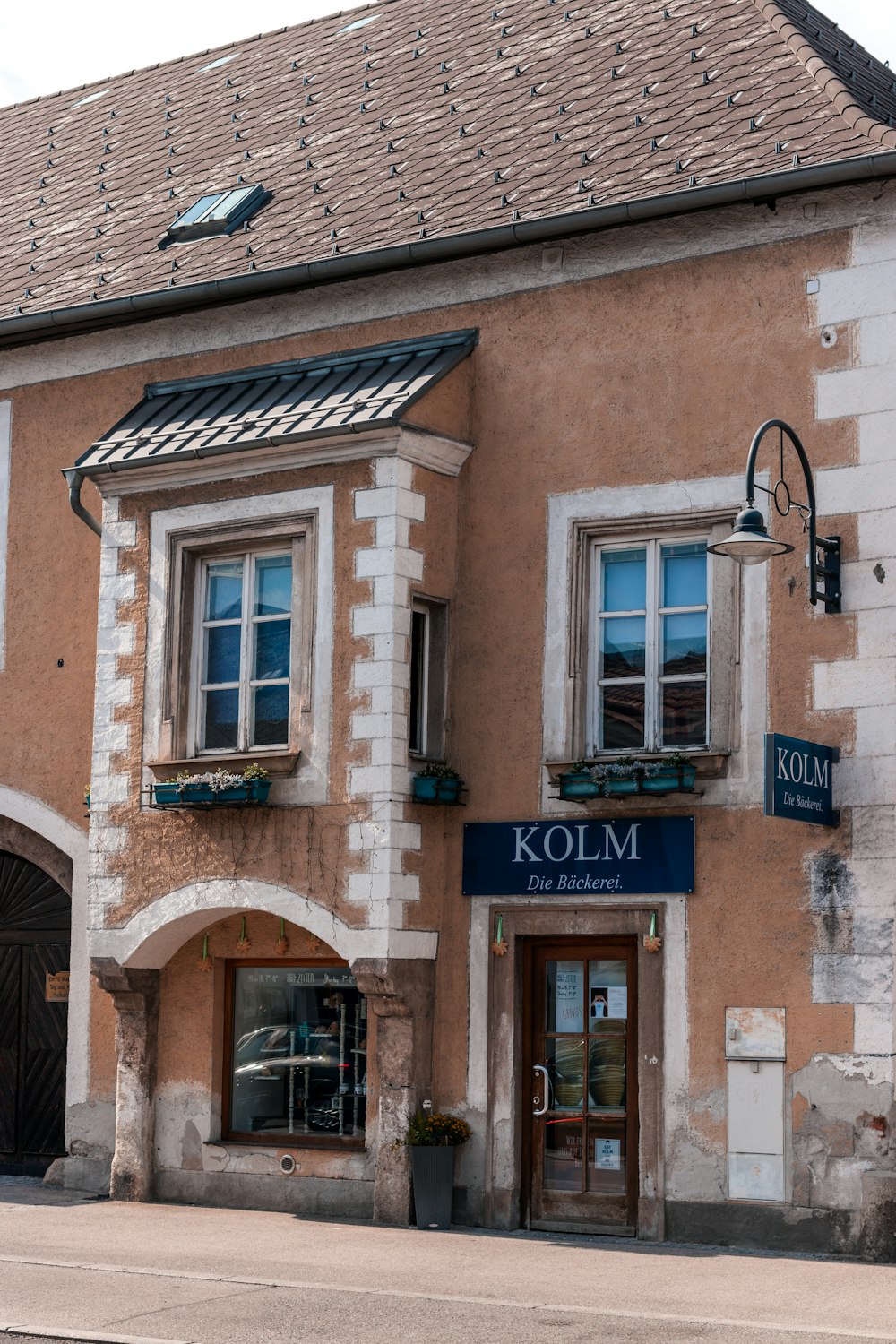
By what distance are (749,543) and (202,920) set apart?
5.13m

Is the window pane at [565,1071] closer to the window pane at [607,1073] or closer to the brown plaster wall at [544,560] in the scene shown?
the window pane at [607,1073]

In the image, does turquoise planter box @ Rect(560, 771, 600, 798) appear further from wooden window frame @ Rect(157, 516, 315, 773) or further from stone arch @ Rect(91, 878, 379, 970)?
wooden window frame @ Rect(157, 516, 315, 773)

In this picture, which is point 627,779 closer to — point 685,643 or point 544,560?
point 685,643

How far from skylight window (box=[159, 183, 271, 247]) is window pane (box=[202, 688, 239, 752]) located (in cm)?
392

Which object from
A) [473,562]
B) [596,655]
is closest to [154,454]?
[473,562]

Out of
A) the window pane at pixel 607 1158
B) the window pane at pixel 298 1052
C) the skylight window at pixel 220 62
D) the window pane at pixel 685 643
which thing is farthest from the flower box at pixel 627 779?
the skylight window at pixel 220 62

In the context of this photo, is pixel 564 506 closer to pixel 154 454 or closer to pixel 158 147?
pixel 154 454

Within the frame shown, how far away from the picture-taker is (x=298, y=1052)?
14.1 meters

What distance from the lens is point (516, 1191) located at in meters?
12.9

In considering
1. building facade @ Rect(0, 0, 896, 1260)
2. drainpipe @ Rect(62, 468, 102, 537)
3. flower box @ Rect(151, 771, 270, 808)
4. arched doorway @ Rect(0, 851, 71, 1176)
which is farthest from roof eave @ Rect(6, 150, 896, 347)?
arched doorway @ Rect(0, 851, 71, 1176)

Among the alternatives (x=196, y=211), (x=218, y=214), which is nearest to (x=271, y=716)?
(x=218, y=214)

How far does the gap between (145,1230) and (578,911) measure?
11.1 feet

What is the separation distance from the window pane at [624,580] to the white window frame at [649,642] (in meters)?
0.03

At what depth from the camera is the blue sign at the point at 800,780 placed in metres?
11.2
